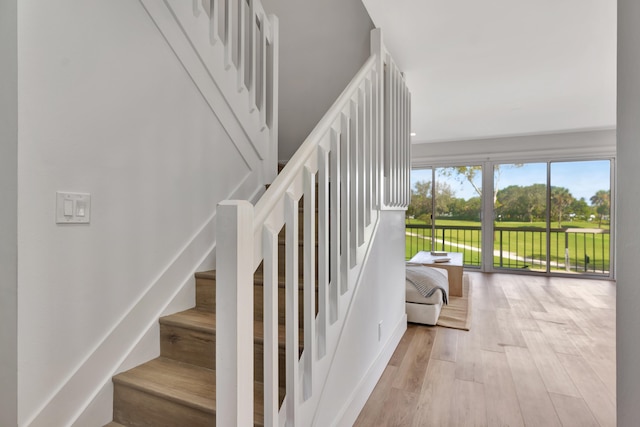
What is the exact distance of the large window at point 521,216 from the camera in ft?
18.8

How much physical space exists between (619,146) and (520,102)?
12.4 ft

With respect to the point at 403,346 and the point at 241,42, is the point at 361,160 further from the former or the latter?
the point at 403,346

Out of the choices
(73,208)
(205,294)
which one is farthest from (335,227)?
(73,208)

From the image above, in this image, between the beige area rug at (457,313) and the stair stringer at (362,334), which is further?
the beige area rug at (457,313)

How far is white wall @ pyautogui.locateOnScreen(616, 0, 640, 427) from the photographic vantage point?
3.24 feet

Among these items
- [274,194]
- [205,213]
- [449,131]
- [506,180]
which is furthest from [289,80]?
[506,180]

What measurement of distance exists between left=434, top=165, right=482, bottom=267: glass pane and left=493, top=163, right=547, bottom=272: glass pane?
1.04ft

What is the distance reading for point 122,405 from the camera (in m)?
1.43

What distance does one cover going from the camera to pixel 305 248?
4.08ft

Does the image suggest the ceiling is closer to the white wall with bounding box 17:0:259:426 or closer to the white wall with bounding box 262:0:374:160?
the white wall with bounding box 262:0:374:160

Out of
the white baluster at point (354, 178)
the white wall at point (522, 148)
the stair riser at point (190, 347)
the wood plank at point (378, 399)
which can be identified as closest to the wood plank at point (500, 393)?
the wood plank at point (378, 399)

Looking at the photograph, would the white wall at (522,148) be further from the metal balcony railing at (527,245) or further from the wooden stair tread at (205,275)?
the wooden stair tread at (205,275)

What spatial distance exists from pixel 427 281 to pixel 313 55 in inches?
93.0
